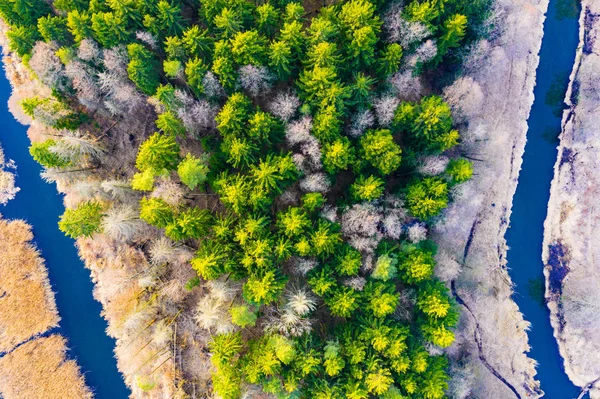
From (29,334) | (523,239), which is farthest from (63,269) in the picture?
(523,239)

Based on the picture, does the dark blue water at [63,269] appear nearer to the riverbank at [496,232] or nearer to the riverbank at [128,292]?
the riverbank at [128,292]

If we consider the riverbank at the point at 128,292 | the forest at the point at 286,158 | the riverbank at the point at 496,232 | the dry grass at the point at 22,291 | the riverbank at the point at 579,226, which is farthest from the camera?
the dry grass at the point at 22,291

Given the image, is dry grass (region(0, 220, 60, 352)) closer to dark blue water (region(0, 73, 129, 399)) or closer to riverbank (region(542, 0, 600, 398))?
dark blue water (region(0, 73, 129, 399))

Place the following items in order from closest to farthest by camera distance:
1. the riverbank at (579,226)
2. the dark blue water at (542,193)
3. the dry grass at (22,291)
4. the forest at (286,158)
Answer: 1. the forest at (286,158)
2. the riverbank at (579,226)
3. the dry grass at (22,291)
4. the dark blue water at (542,193)

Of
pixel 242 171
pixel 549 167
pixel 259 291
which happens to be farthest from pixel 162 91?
pixel 549 167

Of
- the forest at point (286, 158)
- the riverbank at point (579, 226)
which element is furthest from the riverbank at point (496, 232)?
the forest at point (286, 158)

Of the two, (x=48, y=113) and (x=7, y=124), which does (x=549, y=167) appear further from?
(x=7, y=124)
